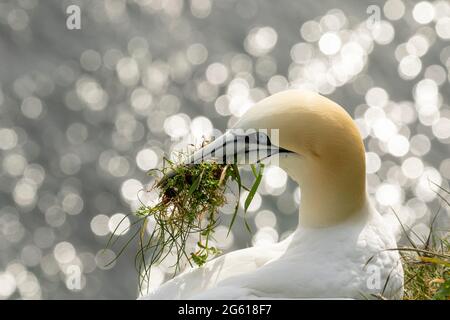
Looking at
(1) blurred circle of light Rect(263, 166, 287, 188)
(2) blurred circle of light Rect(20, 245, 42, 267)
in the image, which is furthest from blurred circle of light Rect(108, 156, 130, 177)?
(1) blurred circle of light Rect(263, 166, 287, 188)

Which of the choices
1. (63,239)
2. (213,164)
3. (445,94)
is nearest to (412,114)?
(445,94)

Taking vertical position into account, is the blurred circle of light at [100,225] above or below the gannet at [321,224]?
below

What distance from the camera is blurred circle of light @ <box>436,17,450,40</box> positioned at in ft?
75.3

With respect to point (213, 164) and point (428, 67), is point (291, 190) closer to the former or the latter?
point (428, 67)

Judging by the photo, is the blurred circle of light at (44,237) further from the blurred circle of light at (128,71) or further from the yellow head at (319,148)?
the yellow head at (319,148)

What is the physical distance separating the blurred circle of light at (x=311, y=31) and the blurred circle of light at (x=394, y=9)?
2.36 metres

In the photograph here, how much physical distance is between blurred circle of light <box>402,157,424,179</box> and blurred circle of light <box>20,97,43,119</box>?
27.7 ft

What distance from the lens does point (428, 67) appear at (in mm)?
22031

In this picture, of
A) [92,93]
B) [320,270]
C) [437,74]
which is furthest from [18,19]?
[320,270]

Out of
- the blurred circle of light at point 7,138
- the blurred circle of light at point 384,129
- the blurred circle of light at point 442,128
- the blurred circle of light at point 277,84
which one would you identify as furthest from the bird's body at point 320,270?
the blurred circle of light at point 277,84

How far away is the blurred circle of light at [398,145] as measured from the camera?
19828 mm
